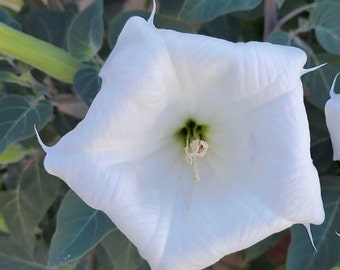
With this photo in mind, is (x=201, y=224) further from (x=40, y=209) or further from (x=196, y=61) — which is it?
(x=40, y=209)

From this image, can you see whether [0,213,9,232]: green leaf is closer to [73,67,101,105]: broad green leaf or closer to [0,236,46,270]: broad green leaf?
→ [0,236,46,270]: broad green leaf

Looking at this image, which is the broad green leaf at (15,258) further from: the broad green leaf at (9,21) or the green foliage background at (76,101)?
the broad green leaf at (9,21)

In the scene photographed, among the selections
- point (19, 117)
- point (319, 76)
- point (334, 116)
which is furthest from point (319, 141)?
point (19, 117)

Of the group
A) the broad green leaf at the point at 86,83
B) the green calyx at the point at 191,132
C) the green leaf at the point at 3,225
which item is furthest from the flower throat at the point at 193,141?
the green leaf at the point at 3,225

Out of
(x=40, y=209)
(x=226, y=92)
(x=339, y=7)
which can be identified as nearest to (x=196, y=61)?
(x=226, y=92)

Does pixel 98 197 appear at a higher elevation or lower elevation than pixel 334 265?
higher

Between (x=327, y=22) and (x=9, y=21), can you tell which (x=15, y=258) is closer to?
(x=9, y=21)

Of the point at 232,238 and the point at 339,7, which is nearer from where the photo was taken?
the point at 232,238
